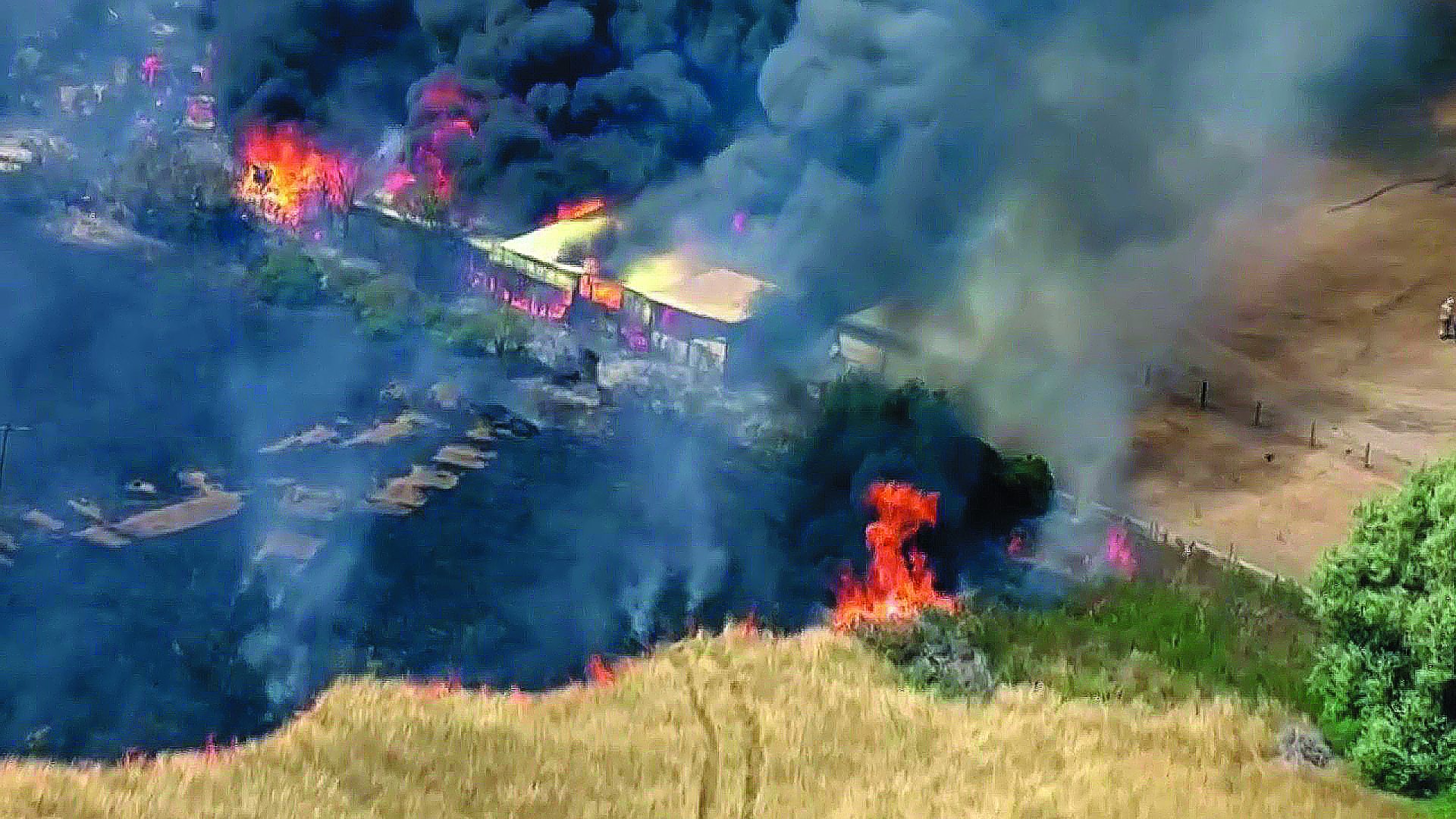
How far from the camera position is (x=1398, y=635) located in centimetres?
556

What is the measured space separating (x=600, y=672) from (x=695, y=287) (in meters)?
2.19

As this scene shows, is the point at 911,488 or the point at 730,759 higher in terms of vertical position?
the point at 911,488

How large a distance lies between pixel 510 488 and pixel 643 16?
9.50ft

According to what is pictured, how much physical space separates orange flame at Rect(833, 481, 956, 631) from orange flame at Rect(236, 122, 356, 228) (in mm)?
3570

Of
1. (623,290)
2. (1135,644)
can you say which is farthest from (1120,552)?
(623,290)

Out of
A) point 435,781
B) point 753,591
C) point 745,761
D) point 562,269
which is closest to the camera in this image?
point 435,781

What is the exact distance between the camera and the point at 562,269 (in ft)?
24.4

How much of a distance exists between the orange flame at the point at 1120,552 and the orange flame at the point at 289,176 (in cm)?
462

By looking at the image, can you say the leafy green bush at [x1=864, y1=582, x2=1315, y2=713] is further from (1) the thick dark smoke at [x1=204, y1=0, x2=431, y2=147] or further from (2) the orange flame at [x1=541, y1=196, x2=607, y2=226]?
(1) the thick dark smoke at [x1=204, y1=0, x2=431, y2=147]

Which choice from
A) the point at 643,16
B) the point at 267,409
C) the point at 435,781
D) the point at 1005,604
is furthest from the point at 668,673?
the point at 643,16

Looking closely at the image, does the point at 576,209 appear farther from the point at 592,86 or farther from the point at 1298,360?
the point at 1298,360

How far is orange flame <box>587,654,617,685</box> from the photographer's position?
605 cm

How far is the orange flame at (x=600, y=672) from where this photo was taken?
605cm

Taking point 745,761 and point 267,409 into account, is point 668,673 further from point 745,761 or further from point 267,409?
point 267,409
